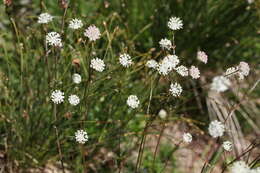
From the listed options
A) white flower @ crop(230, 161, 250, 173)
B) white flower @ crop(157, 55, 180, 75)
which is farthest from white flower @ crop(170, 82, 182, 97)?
white flower @ crop(230, 161, 250, 173)

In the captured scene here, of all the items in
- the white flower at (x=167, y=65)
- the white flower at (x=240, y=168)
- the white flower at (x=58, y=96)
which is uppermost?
the white flower at (x=167, y=65)

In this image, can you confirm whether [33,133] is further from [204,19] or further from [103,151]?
[204,19]

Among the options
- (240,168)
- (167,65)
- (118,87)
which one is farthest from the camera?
(118,87)

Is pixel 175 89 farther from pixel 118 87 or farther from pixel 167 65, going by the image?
pixel 118 87

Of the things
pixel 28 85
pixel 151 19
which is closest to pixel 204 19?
pixel 151 19

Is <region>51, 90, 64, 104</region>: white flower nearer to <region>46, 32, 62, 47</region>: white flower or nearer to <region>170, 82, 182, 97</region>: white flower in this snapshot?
<region>46, 32, 62, 47</region>: white flower

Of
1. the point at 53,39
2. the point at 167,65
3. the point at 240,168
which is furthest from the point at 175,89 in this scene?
the point at 53,39

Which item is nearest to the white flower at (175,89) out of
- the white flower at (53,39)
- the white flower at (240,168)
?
the white flower at (240,168)

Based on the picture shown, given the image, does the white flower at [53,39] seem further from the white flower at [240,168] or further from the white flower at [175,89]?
the white flower at [240,168]
